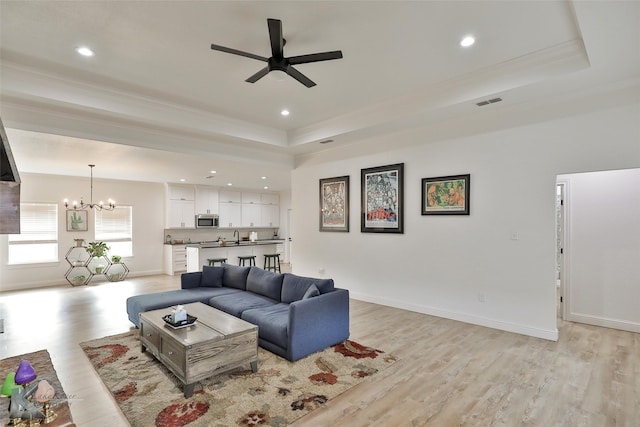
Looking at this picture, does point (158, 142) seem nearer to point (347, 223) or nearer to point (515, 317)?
point (347, 223)

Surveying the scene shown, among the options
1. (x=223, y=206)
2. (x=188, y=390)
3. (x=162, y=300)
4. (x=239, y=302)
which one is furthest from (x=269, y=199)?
(x=188, y=390)

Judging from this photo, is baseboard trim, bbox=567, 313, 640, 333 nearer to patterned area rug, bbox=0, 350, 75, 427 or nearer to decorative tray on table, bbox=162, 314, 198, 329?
decorative tray on table, bbox=162, 314, 198, 329

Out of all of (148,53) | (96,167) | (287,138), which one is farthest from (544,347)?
(96,167)

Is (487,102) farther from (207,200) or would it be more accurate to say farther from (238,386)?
(207,200)

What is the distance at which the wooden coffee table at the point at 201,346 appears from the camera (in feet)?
8.85

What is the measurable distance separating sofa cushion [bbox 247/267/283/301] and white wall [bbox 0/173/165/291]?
17.6 ft

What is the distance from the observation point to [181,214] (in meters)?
9.30

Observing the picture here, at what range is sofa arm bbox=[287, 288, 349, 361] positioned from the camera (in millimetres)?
3285

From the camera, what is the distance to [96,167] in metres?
6.50

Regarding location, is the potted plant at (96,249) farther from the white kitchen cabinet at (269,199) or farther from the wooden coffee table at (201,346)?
the wooden coffee table at (201,346)

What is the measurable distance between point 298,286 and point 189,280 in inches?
81.2

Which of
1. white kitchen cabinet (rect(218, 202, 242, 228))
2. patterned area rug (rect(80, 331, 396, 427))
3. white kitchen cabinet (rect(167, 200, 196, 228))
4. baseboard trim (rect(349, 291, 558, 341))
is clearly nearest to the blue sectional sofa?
patterned area rug (rect(80, 331, 396, 427))

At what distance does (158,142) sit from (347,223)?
346 centimetres

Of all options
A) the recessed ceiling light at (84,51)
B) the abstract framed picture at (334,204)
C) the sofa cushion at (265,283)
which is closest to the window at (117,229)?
the sofa cushion at (265,283)
